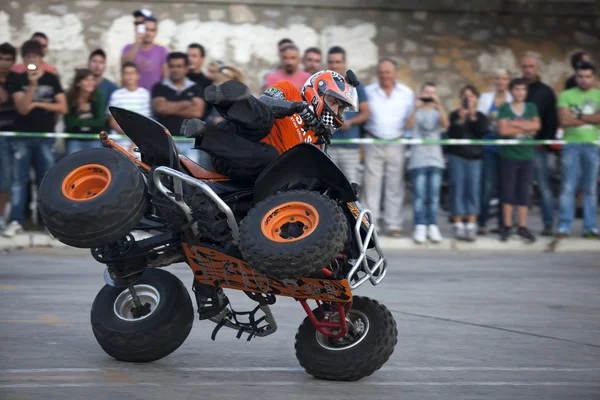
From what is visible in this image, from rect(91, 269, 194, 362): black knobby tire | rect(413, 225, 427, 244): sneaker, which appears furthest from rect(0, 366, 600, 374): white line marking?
rect(413, 225, 427, 244): sneaker

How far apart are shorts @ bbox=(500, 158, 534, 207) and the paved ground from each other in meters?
2.28

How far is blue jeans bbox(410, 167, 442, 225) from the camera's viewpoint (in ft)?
44.1

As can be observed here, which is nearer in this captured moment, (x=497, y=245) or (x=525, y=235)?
(x=497, y=245)

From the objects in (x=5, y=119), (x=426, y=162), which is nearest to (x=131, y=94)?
(x=5, y=119)

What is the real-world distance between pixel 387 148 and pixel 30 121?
4.37m

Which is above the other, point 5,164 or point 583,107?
point 583,107

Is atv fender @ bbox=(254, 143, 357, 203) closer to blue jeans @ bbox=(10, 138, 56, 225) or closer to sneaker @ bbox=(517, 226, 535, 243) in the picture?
blue jeans @ bbox=(10, 138, 56, 225)

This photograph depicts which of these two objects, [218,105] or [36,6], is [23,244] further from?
[218,105]

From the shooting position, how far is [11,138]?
12531mm

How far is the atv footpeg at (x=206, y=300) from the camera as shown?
6.46 meters

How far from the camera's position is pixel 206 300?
6523 millimetres

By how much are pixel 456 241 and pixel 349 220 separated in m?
7.67

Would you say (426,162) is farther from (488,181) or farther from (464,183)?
(488,181)

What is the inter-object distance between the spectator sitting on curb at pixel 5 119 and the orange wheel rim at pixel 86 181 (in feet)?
22.0
